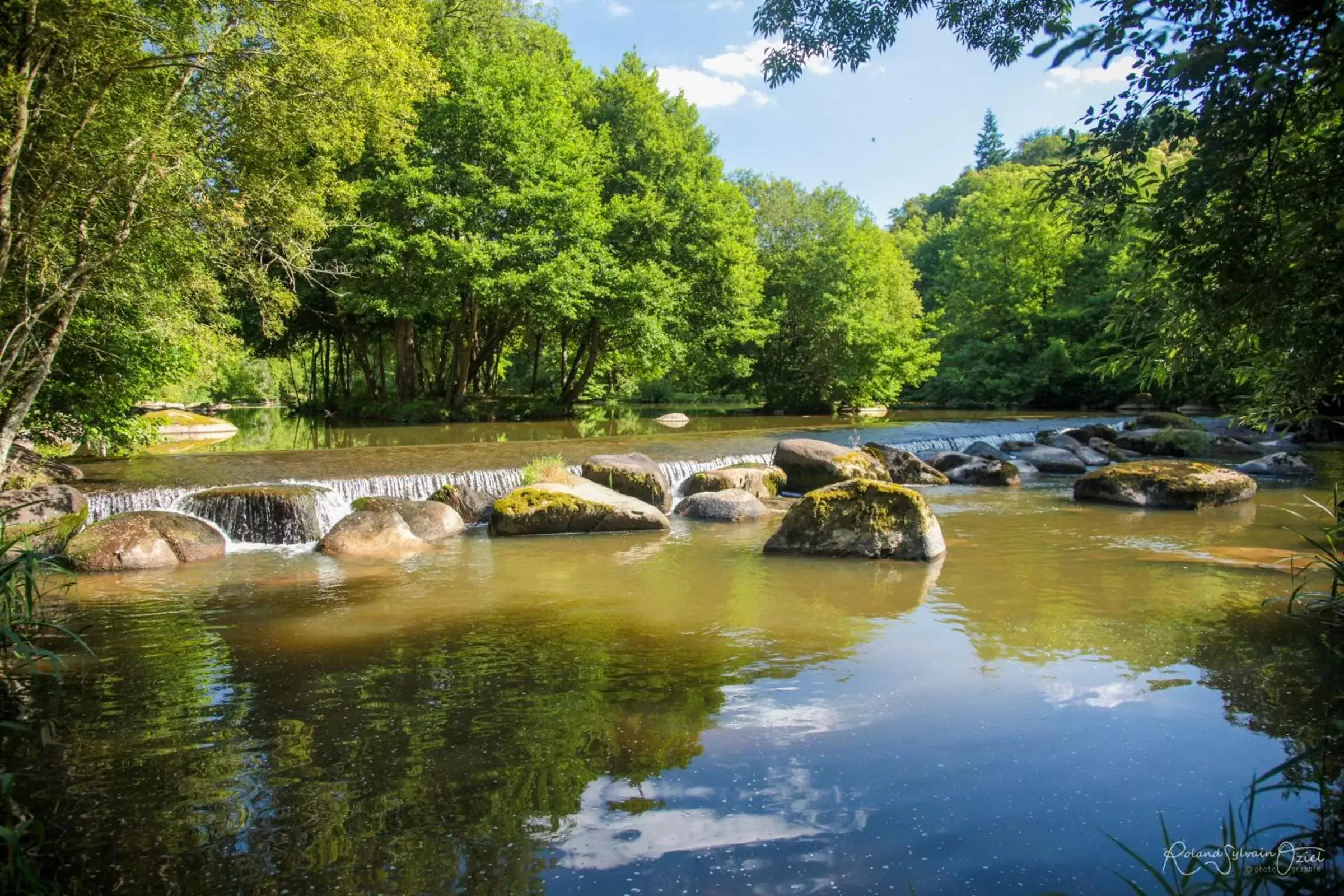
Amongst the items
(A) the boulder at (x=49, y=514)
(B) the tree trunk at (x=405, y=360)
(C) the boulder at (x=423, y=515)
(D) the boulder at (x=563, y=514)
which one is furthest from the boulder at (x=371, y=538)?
(B) the tree trunk at (x=405, y=360)

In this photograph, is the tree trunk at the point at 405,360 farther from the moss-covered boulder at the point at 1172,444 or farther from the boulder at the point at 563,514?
the moss-covered boulder at the point at 1172,444

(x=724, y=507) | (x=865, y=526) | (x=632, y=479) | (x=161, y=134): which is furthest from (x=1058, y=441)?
(x=161, y=134)

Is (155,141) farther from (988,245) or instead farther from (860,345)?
(988,245)

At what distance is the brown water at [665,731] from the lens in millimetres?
3568

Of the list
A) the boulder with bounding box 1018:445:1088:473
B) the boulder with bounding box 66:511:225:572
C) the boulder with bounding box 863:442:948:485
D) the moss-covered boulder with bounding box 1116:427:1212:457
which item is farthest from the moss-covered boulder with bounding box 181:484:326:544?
the moss-covered boulder with bounding box 1116:427:1212:457

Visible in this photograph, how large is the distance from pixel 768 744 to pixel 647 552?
610cm

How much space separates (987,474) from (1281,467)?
6.36m

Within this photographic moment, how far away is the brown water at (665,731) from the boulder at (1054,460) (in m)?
10.0

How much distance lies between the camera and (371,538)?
1096 cm

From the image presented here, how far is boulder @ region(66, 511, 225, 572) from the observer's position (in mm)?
9703

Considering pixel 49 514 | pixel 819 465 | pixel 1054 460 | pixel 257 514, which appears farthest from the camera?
pixel 1054 460

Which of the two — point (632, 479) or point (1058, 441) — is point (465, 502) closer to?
point (632, 479)

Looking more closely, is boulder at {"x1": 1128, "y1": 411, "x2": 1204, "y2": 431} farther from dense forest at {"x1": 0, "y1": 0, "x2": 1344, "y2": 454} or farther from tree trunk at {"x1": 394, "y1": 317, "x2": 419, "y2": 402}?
tree trunk at {"x1": 394, "y1": 317, "x2": 419, "y2": 402}

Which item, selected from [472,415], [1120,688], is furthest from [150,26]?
[472,415]
